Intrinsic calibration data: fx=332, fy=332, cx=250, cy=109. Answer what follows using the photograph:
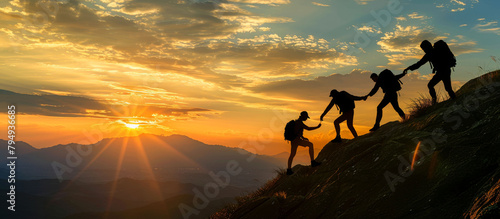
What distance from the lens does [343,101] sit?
518 inches

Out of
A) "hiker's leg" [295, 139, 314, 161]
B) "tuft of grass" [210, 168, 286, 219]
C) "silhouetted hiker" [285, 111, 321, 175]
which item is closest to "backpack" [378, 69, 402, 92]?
"silhouetted hiker" [285, 111, 321, 175]

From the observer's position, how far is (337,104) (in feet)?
43.5

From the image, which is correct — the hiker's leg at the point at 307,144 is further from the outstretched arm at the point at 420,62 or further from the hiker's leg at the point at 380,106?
the outstretched arm at the point at 420,62

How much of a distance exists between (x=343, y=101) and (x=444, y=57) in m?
4.05

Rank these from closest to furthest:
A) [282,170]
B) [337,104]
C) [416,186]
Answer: [416,186] < [337,104] < [282,170]

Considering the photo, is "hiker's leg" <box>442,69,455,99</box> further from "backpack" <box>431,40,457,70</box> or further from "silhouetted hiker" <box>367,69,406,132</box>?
"silhouetted hiker" <box>367,69,406,132</box>

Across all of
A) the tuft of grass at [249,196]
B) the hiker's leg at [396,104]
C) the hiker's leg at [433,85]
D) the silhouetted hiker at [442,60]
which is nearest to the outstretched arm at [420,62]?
the silhouetted hiker at [442,60]

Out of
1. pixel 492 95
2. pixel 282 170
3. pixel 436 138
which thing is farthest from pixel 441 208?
pixel 282 170

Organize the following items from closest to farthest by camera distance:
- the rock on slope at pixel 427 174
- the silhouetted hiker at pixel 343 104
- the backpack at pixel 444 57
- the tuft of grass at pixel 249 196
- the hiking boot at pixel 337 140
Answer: the rock on slope at pixel 427 174 < the backpack at pixel 444 57 < the silhouetted hiker at pixel 343 104 < the tuft of grass at pixel 249 196 < the hiking boot at pixel 337 140

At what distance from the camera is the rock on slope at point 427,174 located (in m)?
5.07

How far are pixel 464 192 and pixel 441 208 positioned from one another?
16.6 inches

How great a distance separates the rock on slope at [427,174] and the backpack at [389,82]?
153 centimetres

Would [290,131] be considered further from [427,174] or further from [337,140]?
[427,174]

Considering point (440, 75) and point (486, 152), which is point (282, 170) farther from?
point (486, 152)
